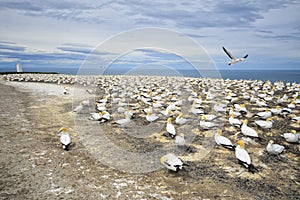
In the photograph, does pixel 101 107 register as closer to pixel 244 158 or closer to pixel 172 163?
pixel 172 163

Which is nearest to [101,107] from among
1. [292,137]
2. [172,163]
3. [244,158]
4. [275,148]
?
[172,163]

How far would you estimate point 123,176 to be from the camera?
253 inches

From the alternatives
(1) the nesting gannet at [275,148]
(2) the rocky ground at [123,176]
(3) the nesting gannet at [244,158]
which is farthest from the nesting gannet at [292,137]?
(3) the nesting gannet at [244,158]

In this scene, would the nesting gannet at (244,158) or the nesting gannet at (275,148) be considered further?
the nesting gannet at (275,148)

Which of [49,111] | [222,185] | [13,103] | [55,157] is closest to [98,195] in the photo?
[55,157]

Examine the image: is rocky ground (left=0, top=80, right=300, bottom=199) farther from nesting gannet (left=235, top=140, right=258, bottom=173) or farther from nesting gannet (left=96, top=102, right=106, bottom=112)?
nesting gannet (left=96, top=102, right=106, bottom=112)

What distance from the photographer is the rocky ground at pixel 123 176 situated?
5559 millimetres

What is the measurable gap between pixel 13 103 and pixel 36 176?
1188 cm

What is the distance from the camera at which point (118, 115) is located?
1341cm

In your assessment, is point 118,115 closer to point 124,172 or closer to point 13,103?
point 124,172

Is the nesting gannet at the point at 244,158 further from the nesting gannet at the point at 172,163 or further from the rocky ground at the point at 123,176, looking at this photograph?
the nesting gannet at the point at 172,163

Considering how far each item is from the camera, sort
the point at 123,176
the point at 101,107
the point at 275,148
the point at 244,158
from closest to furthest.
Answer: the point at 123,176 < the point at 244,158 < the point at 275,148 < the point at 101,107

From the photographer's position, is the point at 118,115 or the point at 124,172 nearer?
the point at 124,172

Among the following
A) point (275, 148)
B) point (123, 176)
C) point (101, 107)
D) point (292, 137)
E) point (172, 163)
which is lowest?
point (123, 176)
